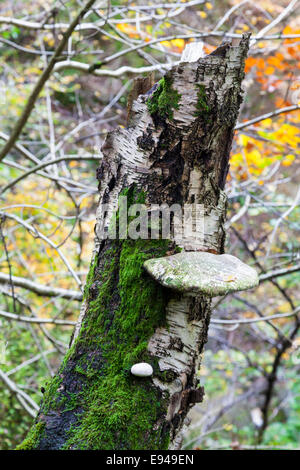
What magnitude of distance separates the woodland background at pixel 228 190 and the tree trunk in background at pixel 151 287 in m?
1.83

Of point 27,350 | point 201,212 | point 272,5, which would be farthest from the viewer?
point 272,5

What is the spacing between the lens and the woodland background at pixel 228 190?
4.18 metres

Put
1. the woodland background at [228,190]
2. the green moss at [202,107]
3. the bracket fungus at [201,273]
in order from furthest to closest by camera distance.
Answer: the woodland background at [228,190] → the green moss at [202,107] → the bracket fungus at [201,273]

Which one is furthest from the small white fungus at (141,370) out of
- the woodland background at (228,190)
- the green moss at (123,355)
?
the woodland background at (228,190)

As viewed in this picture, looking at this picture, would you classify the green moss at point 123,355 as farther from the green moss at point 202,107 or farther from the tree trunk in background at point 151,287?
the green moss at point 202,107

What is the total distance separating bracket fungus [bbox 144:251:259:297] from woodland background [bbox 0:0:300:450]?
193 centimetres

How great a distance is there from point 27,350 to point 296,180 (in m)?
5.54

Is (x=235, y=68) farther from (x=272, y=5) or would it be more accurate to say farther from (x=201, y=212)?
(x=272, y=5)

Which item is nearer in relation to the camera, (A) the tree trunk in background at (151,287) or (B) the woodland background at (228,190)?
(A) the tree trunk in background at (151,287)

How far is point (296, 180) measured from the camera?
23.3 feet

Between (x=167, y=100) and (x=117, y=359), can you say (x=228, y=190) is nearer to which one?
(x=167, y=100)

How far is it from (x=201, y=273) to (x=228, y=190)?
2.90 m

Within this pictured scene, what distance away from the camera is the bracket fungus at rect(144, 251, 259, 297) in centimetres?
132

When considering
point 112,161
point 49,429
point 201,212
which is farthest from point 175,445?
point 112,161
